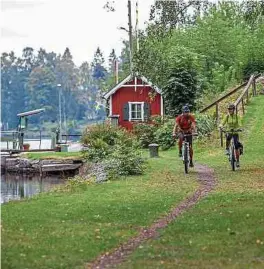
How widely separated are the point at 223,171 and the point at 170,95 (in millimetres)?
18931

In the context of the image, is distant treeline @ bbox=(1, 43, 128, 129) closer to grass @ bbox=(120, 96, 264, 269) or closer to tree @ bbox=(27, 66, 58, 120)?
tree @ bbox=(27, 66, 58, 120)

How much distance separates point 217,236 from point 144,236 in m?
1.12

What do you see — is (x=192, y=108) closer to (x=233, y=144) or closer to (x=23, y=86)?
(x=233, y=144)

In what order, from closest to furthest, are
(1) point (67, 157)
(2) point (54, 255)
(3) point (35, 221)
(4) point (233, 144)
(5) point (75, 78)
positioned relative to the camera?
(2) point (54, 255)
(3) point (35, 221)
(4) point (233, 144)
(1) point (67, 157)
(5) point (75, 78)

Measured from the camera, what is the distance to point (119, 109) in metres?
43.2

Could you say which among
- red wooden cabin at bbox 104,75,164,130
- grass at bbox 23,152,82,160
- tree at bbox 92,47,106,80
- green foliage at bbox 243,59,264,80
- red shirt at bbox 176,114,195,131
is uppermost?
tree at bbox 92,47,106,80

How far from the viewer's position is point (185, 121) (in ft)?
62.9

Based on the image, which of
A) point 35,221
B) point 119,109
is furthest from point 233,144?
point 119,109

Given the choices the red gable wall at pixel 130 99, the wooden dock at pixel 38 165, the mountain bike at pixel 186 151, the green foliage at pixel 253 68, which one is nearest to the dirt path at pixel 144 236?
the mountain bike at pixel 186 151

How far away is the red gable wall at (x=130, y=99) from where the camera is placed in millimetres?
42469

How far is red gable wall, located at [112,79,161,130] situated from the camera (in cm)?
4247

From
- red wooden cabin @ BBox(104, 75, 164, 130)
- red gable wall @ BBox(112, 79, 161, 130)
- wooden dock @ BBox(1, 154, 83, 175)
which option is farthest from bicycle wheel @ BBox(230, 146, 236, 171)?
red gable wall @ BBox(112, 79, 161, 130)

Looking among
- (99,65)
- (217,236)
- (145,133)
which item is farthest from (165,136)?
(99,65)

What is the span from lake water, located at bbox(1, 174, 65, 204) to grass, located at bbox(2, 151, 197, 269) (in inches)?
367
